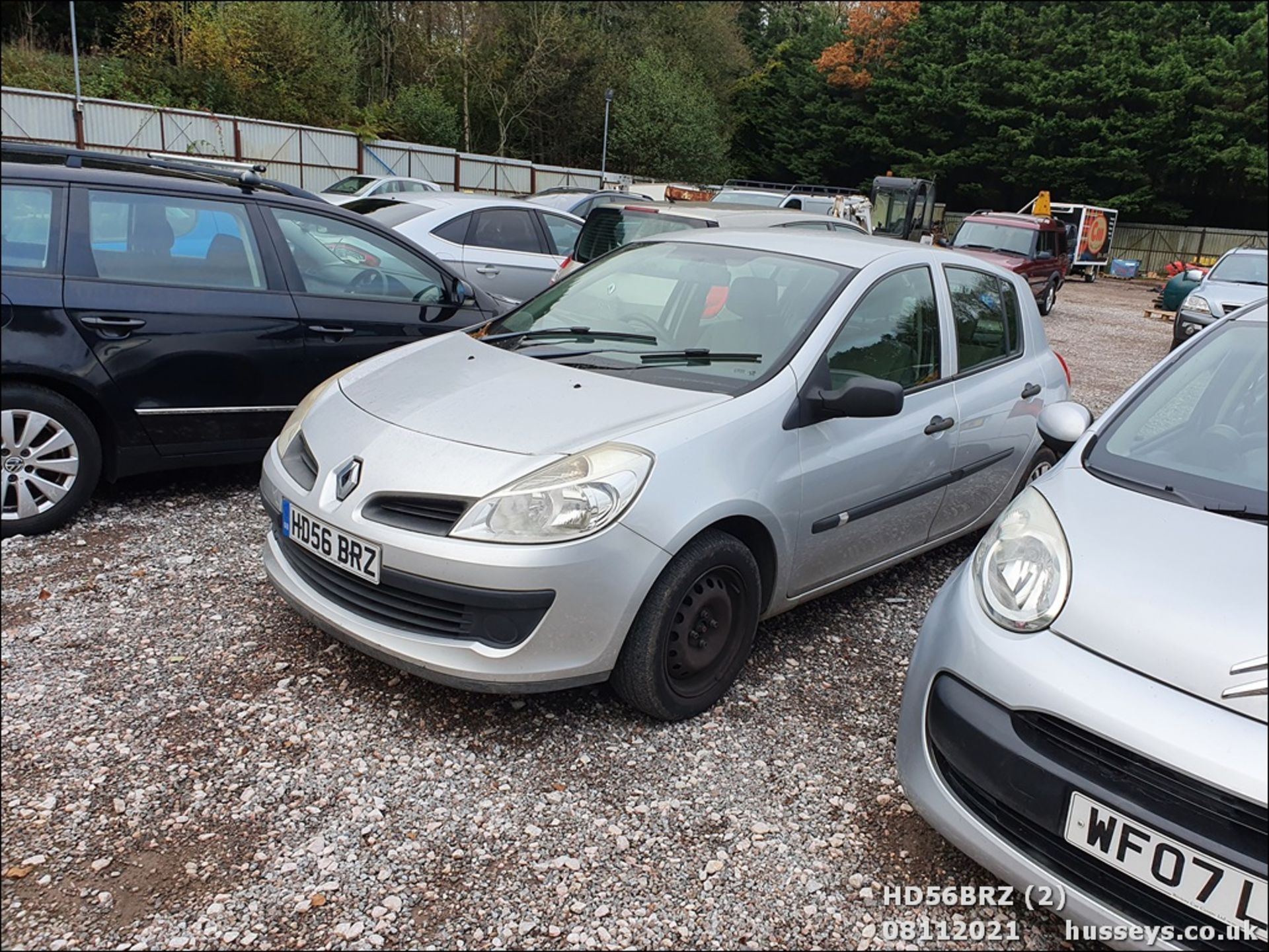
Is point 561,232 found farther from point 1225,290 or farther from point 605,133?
point 605,133

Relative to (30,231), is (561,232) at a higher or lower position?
lower

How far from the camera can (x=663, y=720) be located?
3.07 metres

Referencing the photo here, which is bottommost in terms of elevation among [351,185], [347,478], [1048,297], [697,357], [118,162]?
[1048,297]

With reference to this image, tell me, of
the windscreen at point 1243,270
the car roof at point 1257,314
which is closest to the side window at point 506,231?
the car roof at point 1257,314

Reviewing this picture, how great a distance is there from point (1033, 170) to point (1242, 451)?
39695 mm

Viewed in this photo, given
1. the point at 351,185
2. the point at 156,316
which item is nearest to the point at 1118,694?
the point at 156,316

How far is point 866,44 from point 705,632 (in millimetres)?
45588

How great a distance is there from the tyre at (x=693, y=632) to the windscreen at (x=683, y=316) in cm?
62

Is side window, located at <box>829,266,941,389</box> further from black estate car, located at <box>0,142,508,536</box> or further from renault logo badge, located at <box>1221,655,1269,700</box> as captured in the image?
black estate car, located at <box>0,142,508,536</box>

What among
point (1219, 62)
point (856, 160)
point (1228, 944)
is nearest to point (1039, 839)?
point (1228, 944)

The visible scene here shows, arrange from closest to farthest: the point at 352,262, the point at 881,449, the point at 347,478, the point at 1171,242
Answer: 1. the point at 347,478
2. the point at 881,449
3. the point at 352,262
4. the point at 1171,242

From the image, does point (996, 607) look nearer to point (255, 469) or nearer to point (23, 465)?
point (23, 465)

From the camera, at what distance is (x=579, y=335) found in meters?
3.81

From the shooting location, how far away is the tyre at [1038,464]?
4793mm
